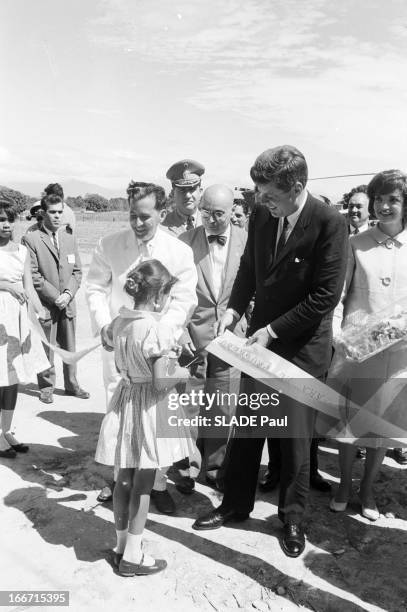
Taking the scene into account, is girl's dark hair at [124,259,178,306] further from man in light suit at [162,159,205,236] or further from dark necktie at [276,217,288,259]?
man in light suit at [162,159,205,236]

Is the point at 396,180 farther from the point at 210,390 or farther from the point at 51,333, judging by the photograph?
the point at 51,333

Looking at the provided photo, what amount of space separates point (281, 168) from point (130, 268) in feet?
3.75

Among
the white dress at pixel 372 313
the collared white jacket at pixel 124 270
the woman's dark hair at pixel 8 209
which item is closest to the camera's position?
the white dress at pixel 372 313

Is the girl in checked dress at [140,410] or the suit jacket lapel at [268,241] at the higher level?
the suit jacket lapel at [268,241]

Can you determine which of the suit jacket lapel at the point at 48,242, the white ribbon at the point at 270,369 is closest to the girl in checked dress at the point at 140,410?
the white ribbon at the point at 270,369

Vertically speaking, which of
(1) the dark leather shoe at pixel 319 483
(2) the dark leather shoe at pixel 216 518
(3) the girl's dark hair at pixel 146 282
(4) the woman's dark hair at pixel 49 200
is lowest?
(2) the dark leather shoe at pixel 216 518

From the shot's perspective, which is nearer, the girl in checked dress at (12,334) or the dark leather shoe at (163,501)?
the dark leather shoe at (163,501)

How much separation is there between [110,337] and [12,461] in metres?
1.84

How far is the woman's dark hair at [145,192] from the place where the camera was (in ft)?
9.97

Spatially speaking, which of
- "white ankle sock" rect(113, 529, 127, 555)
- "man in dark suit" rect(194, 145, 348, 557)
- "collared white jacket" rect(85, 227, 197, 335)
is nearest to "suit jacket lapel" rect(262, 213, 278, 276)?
"man in dark suit" rect(194, 145, 348, 557)

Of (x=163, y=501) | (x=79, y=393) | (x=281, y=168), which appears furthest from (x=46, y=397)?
(x=281, y=168)

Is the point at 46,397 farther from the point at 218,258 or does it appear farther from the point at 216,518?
the point at 216,518

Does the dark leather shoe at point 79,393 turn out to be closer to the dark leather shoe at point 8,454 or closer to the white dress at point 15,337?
the white dress at point 15,337

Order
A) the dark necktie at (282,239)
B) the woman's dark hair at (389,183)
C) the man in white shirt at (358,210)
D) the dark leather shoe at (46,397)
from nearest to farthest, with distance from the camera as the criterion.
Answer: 1. the dark necktie at (282,239)
2. the woman's dark hair at (389,183)
3. the man in white shirt at (358,210)
4. the dark leather shoe at (46,397)
